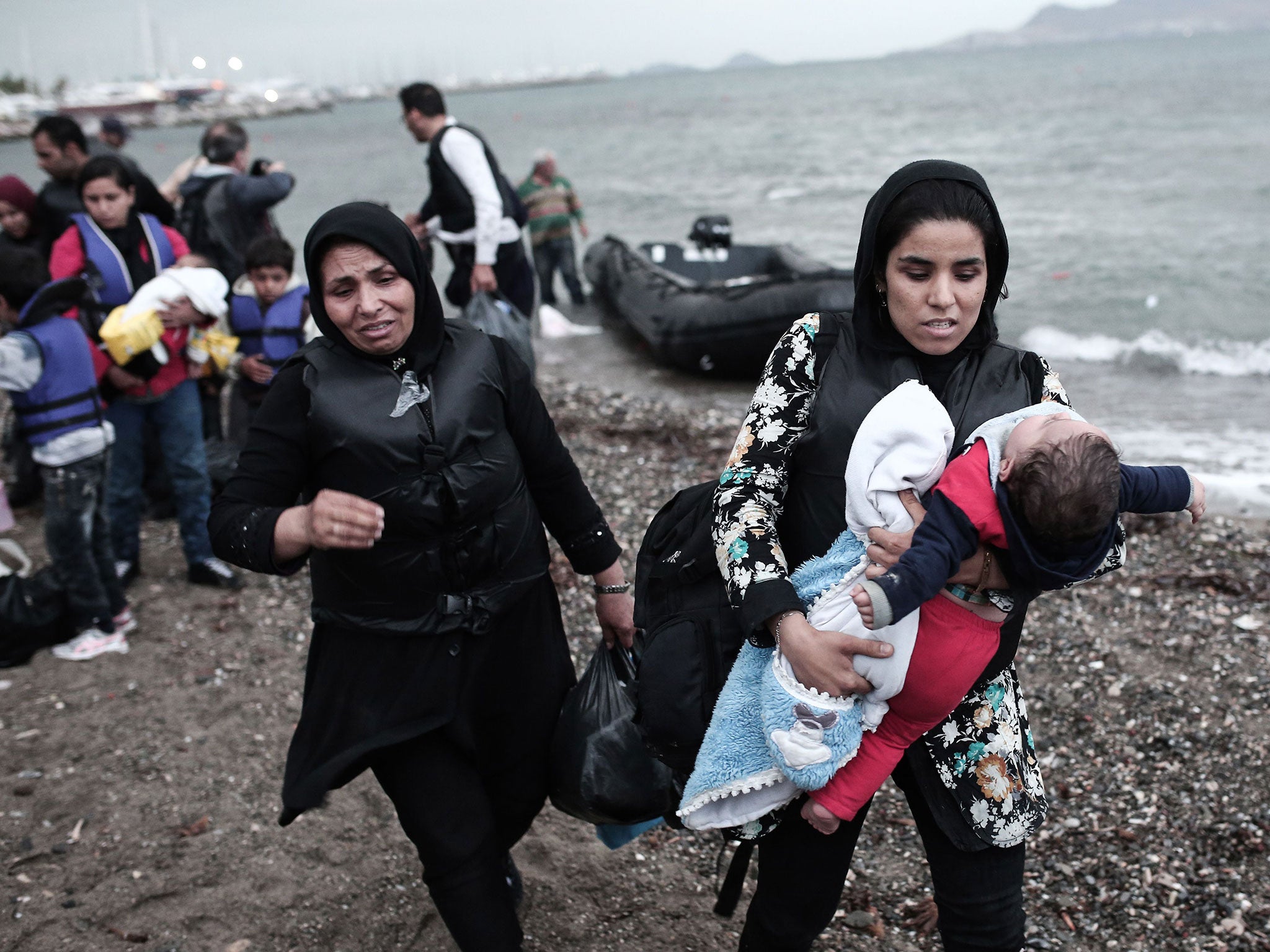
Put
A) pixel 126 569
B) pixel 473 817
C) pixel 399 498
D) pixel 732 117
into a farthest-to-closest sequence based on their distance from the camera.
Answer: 1. pixel 732 117
2. pixel 126 569
3. pixel 473 817
4. pixel 399 498

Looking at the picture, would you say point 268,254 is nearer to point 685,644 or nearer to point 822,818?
point 685,644

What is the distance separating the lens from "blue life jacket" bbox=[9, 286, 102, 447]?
423cm

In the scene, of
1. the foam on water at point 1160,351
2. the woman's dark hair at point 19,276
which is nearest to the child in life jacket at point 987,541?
the woman's dark hair at point 19,276

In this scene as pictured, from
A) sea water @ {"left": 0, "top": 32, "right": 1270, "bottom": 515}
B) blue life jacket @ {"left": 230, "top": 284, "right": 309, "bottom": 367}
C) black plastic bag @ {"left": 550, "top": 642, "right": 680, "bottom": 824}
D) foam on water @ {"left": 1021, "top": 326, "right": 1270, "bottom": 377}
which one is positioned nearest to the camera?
black plastic bag @ {"left": 550, "top": 642, "right": 680, "bottom": 824}

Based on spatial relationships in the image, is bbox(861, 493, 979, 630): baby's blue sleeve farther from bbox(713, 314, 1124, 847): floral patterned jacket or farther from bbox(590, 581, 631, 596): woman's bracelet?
bbox(590, 581, 631, 596): woman's bracelet

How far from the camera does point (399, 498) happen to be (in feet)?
7.33

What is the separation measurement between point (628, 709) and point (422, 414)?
0.91 metres

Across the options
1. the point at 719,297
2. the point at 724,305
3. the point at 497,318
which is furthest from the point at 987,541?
the point at 719,297

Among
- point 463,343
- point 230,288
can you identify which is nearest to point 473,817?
point 463,343

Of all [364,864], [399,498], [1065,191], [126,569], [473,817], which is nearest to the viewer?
[399,498]

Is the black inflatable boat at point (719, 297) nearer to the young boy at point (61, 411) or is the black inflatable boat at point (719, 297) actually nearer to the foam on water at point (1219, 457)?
the foam on water at point (1219, 457)

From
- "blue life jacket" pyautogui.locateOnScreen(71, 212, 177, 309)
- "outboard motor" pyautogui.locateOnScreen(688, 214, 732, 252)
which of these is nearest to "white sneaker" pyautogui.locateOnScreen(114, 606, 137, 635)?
"blue life jacket" pyautogui.locateOnScreen(71, 212, 177, 309)

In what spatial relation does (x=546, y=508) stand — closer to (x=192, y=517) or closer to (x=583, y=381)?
(x=192, y=517)

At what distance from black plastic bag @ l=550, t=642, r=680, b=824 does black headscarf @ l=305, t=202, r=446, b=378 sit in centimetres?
94
